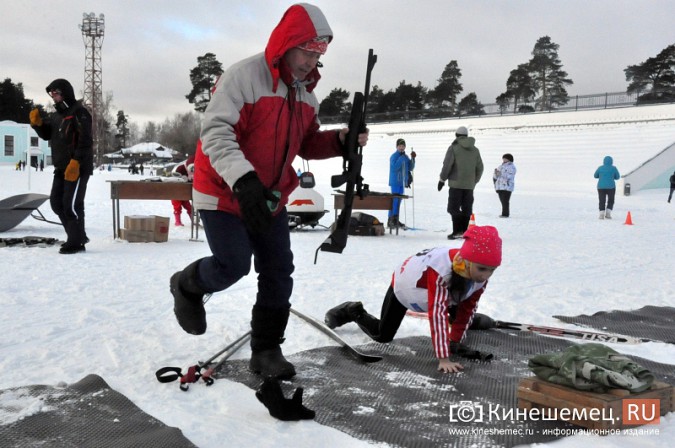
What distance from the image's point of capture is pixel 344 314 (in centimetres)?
428

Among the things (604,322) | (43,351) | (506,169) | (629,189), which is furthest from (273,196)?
(629,189)

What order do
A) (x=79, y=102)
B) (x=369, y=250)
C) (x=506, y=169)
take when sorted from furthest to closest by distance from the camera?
(x=506, y=169)
(x=369, y=250)
(x=79, y=102)

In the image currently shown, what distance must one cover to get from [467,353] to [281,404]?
1.43 m

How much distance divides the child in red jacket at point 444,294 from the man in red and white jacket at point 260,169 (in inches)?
31.1

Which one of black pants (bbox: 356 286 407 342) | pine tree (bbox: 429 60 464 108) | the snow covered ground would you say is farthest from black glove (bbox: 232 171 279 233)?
pine tree (bbox: 429 60 464 108)

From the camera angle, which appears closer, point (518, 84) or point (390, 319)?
Result: point (390, 319)

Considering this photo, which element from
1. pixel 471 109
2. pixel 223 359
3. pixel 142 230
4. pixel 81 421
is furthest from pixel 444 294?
pixel 471 109

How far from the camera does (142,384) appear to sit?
307 cm

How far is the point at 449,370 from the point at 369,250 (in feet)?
17.7

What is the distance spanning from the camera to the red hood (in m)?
2.93

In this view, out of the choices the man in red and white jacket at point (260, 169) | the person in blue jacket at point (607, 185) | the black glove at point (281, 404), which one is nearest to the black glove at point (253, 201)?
the man in red and white jacket at point (260, 169)

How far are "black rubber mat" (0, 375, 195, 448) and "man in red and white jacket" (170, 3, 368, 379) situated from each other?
1.99 feet

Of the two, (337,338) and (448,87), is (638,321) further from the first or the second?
(448,87)

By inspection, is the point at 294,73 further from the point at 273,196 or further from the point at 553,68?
the point at 553,68
